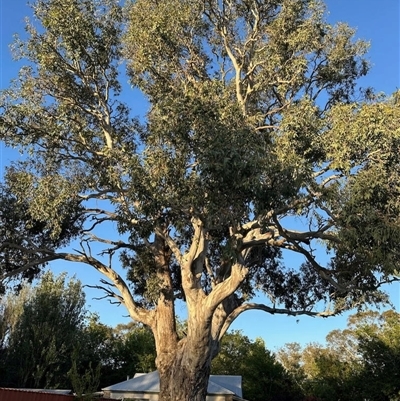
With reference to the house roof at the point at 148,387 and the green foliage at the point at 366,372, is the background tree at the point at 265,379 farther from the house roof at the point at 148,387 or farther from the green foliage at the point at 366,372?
the house roof at the point at 148,387

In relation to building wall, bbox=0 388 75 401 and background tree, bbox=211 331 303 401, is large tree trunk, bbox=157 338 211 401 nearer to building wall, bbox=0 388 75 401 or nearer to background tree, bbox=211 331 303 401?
building wall, bbox=0 388 75 401

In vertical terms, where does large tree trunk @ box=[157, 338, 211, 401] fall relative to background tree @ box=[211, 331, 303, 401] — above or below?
→ below

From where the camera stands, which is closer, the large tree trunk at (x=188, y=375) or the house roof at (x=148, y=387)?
the large tree trunk at (x=188, y=375)

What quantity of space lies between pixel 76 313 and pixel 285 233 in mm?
19153

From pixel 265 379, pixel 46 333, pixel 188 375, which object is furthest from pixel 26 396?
pixel 265 379

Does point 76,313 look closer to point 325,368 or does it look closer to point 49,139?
point 325,368

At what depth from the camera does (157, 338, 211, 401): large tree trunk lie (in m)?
12.3

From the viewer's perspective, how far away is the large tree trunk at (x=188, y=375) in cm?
1229

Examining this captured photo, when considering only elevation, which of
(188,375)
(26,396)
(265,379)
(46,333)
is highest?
(46,333)

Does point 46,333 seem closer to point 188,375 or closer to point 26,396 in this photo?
point 26,396

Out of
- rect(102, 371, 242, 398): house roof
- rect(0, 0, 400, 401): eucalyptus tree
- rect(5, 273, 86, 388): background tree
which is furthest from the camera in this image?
rect(5, 273, 86, 388): background tree

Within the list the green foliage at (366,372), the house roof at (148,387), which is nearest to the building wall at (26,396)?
the house roof at (148,387)

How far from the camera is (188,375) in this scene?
12.3m

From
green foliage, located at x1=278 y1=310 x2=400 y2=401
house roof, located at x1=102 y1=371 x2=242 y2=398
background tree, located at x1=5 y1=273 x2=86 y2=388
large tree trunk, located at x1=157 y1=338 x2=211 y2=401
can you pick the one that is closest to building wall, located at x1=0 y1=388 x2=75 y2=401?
large tree trunk, located at x1=157 y1=338 x2=211 y2=401
